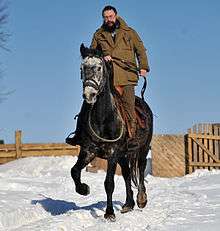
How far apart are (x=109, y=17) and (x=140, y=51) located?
2.95 feet

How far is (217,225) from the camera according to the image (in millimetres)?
8039

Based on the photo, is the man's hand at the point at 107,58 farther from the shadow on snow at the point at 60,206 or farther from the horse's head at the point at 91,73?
the shadow on snow at the point at 60,206

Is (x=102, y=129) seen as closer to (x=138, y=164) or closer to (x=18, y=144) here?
(x=138, y=164)

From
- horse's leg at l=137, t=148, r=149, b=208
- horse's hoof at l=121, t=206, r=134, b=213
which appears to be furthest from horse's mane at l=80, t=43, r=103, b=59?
horse's leg at l=137, t=148, r=149, b=208

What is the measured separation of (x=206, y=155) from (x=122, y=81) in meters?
A: 15.2

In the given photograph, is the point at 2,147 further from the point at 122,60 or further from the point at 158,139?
the point at 122,60

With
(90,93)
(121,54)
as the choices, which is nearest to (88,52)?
(90,93)

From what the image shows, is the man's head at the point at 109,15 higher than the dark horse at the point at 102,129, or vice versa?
the man's head at the point at 109,15

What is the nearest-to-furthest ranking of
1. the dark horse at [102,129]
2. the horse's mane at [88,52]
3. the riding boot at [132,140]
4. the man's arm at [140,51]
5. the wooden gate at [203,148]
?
1. the horse's mane at [88,52]
2. the dark horse at [102,129]
3. the riding boot at [132,140]
4. the man's arm at [140,51]
5. the wooden gate at [203,148]

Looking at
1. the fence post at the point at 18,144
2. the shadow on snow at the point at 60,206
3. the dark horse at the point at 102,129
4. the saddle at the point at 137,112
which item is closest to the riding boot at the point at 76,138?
the dark horse at the point at 102,129

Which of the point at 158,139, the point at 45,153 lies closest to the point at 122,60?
the point at 158,139

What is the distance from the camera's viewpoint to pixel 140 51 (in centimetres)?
1024

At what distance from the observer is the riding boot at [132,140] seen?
9788mm

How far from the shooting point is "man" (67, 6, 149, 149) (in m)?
9.84
